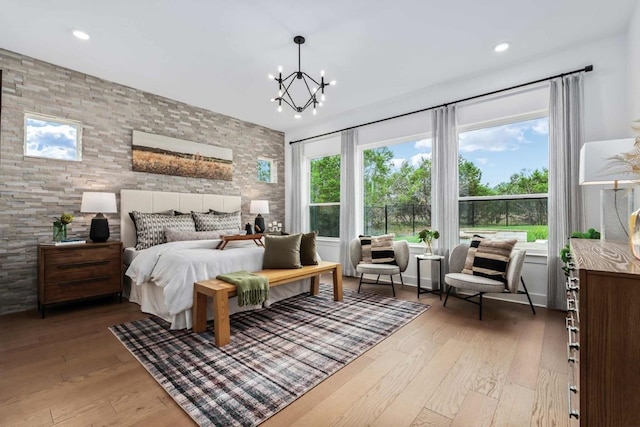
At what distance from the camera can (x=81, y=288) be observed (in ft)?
11.0

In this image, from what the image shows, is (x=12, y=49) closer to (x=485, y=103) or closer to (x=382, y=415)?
(x=382, y=415)

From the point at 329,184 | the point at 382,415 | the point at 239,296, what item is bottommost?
the point at 382,415

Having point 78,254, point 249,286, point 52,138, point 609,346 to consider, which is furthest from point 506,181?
point 52,138

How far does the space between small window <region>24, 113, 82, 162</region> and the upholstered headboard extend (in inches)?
29.3

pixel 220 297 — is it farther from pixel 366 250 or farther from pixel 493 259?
pixel 493 259

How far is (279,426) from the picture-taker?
152cm

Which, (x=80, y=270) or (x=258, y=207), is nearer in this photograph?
(x=80, y=270)

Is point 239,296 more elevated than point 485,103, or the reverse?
point 485,103

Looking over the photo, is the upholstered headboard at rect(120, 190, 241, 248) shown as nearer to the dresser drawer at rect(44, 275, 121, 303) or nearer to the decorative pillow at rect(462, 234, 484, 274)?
the dresser drawer at rect(44, 275, 121, 303)

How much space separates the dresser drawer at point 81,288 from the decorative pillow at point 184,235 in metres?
0.75

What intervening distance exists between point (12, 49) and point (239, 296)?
379cm

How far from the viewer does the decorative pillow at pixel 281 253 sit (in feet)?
11.1

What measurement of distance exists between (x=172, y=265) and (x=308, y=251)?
5.02 feet

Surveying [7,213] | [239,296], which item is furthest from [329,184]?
[7,213]
